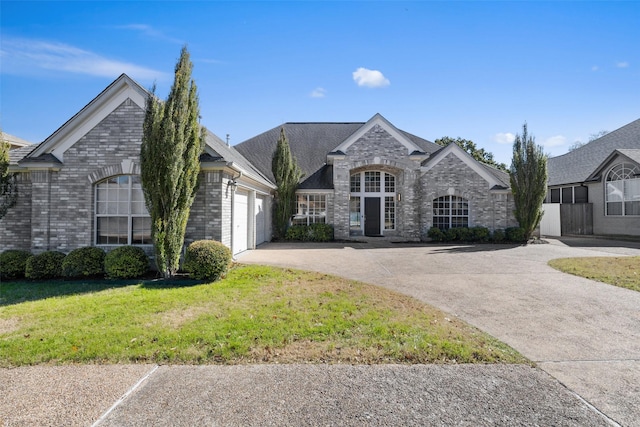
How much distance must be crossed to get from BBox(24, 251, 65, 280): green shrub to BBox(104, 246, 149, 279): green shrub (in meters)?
1.46

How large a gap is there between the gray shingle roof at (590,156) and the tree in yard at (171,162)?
1026 inches

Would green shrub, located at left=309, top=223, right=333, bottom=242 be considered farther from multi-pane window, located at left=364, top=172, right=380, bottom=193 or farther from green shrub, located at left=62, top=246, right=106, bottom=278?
green shrub, located at left=62, top=246, right=106, bottom=278

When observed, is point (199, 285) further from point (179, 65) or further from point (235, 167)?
point (179, 65)

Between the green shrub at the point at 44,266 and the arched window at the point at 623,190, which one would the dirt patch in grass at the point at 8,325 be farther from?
the arched window at the point at 623,190

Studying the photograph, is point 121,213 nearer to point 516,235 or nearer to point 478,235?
point 478,235

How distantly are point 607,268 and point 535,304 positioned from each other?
19.7 feet

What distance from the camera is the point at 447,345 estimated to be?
4332 mm

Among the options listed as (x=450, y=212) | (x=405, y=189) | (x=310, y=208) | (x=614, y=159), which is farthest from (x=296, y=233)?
(x=614, y=159)

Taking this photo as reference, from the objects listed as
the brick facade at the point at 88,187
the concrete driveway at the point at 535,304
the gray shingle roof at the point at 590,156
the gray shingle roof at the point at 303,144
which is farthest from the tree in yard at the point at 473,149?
the brick facade at the point at 88,187

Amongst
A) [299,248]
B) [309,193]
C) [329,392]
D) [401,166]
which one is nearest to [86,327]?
[329,392]

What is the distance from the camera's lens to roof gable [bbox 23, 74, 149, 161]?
9367mm

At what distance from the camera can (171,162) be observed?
807 cm

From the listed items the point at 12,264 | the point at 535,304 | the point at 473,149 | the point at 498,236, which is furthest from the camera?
the point at 473,149

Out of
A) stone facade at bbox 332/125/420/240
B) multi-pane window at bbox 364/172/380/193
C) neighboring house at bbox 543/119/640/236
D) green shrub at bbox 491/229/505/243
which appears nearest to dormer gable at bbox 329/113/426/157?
stone facade at bbox 332/125/420/240
